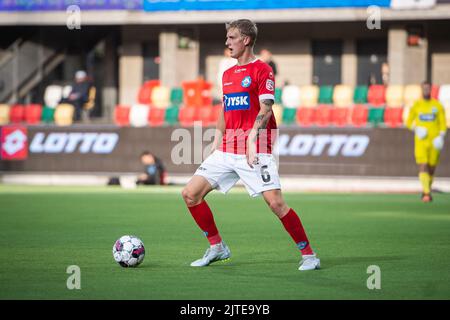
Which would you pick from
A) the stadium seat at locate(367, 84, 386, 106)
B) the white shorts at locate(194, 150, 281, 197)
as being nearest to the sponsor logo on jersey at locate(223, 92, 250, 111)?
the white shorts at locate(194, 150, 281, 197)

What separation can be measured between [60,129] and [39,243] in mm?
16654

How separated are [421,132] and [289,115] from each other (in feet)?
24.4

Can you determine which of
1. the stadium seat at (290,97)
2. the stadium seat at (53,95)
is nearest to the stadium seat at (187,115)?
the stadium seat at (290,97)

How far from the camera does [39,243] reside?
1267 cm

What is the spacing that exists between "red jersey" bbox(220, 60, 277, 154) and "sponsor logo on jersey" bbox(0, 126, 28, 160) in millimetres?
19502

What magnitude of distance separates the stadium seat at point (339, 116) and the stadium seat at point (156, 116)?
5086 millimetres

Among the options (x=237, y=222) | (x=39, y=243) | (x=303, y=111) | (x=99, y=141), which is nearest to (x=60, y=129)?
(x=99, y=141)

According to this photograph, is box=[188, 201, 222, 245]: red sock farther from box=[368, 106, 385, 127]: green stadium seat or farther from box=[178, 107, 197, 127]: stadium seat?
box=[178, 107, 197, 127]: stadium seat

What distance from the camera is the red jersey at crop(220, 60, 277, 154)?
10.0 meters

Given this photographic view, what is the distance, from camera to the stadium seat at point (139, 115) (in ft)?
96.5

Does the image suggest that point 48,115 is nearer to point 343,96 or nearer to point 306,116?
point 306,116

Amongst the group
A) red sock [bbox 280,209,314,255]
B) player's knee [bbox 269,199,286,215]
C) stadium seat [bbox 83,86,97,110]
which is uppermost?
stadium seat [bbox 83,86,97,110]

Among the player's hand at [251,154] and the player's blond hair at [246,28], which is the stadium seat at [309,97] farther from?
the player's hand at [251,154]

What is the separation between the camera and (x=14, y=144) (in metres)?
28.9
